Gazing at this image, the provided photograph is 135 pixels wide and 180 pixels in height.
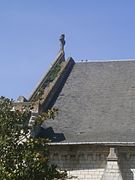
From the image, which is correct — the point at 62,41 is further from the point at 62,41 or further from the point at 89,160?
the point at 89,160

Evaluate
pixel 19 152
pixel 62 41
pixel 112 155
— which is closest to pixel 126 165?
pixel 112 155

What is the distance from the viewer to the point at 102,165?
52.1 feet

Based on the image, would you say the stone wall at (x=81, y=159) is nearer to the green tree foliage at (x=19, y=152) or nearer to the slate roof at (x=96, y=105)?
the slate roof at (x=96, y=105)

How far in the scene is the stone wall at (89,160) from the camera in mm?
15641

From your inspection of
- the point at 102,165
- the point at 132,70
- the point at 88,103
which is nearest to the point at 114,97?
the point at 88,103

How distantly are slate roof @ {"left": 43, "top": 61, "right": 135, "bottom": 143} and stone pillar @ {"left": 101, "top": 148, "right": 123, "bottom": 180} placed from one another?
2.03 feet

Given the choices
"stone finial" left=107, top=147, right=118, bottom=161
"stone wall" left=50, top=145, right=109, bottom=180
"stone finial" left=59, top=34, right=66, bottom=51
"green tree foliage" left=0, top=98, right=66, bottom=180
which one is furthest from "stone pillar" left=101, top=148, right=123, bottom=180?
"stone finial" left=59, top=34, right=66, bottom=51

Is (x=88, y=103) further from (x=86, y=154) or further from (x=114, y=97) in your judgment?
(x=86, y=154)

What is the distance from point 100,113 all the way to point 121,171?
9.85 ft

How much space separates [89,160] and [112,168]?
4.00ft

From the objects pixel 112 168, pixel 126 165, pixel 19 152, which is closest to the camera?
pixel 19 152

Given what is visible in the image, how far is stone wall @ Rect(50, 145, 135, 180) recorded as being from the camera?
15.6 metres

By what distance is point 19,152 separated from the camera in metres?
11.9

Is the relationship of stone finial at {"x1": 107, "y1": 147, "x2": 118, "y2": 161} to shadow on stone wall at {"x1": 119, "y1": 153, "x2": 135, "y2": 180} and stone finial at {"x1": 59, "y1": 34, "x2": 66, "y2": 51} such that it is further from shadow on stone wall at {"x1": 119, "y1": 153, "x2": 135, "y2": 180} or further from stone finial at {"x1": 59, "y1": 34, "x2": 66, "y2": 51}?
stone finial at {"x1": 59, "y1": 34, "x2": 66, "y2": 51}
